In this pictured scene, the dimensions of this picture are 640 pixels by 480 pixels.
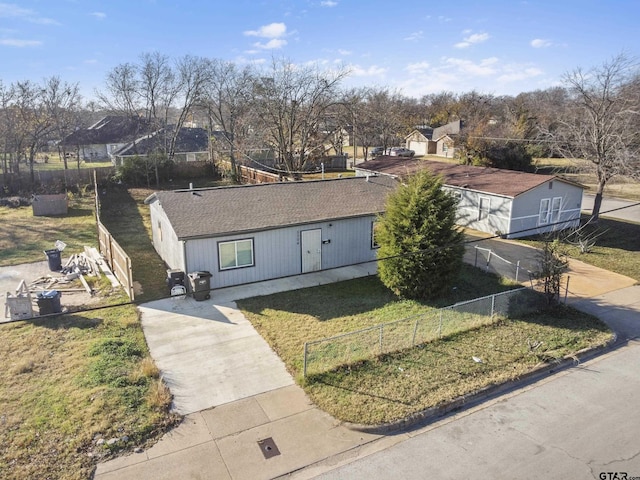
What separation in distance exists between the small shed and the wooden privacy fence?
9.49m

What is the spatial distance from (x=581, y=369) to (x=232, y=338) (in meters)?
9.10

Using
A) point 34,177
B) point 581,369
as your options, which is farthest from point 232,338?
point 34,177

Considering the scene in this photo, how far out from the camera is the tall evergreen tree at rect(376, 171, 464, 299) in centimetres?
1418

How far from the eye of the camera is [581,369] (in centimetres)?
1144

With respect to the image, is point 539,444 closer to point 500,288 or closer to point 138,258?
point 500,288

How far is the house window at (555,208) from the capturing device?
23891mm

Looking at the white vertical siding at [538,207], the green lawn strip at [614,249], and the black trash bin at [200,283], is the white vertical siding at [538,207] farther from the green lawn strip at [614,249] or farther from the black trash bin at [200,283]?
the black trash bin at [200,283]

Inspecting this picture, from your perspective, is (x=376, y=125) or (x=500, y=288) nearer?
(x=500, y=288)

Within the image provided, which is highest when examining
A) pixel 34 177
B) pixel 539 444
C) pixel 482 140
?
pixel 482 140

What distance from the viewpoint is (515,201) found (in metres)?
22.1

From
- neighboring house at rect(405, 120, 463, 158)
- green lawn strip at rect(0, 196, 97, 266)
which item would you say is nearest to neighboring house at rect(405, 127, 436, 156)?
neighboring house at rect(405, 120, 463, 158)

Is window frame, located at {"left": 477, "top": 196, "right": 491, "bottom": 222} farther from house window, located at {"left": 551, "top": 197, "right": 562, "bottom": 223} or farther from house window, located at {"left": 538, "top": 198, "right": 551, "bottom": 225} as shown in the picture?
house window, located at {"left": 551, "top": 197, "right": 562, "bottom": 223}

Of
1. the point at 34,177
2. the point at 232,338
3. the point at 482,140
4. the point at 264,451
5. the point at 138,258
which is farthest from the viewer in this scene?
the point at 482,140

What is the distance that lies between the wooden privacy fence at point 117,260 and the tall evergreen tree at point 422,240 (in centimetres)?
803
